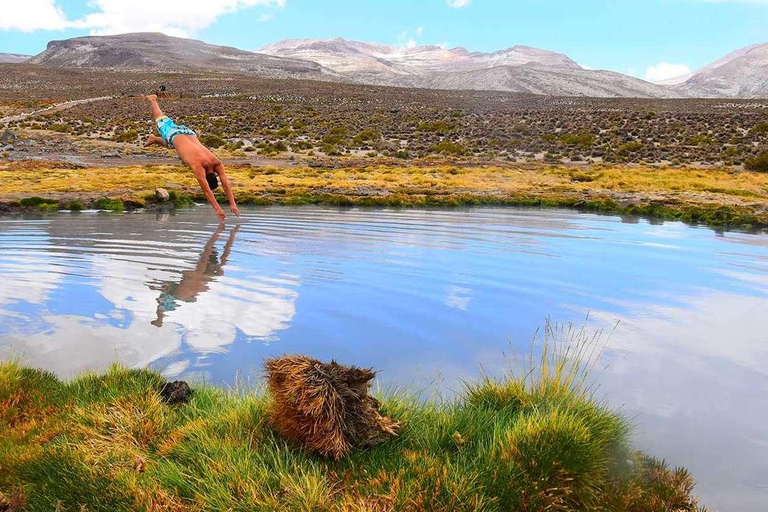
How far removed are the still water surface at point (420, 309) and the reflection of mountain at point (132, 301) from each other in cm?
3

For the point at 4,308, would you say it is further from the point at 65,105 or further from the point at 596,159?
the point at 65,105

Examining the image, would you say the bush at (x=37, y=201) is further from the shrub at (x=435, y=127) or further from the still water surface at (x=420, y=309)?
the shrub at (x=435, y=127)

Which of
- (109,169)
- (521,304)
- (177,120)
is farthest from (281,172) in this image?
(177,120)

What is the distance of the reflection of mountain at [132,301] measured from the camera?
284 inches

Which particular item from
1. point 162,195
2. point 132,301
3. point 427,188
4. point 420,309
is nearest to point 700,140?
point 427,188

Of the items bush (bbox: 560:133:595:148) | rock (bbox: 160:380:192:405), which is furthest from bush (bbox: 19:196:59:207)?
bush (bbox: 560:133:595:148)

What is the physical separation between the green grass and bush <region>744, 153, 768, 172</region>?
1502 inches

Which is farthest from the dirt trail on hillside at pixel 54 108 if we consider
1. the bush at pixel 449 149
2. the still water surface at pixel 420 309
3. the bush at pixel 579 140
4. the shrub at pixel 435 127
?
the still water surface at pixel 420 309

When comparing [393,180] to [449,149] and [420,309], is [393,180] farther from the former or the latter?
[420,309]

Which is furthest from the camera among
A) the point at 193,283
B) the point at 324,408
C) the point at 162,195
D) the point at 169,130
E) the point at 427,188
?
the point at 427,188

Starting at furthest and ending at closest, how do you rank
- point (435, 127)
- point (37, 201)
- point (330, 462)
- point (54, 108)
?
point (54, 108)
point (435, 127)
point (37, 201)
point (330, 462)

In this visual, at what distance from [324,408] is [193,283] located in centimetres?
632

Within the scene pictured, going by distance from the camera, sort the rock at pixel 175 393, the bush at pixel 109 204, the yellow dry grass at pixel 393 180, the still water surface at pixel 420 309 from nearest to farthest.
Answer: the rock at pixel 175 393
the still water surface at pixel 420 309
the bush at pixel 109 204
the yellow dry grass at pixel 393 180

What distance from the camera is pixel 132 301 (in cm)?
912
